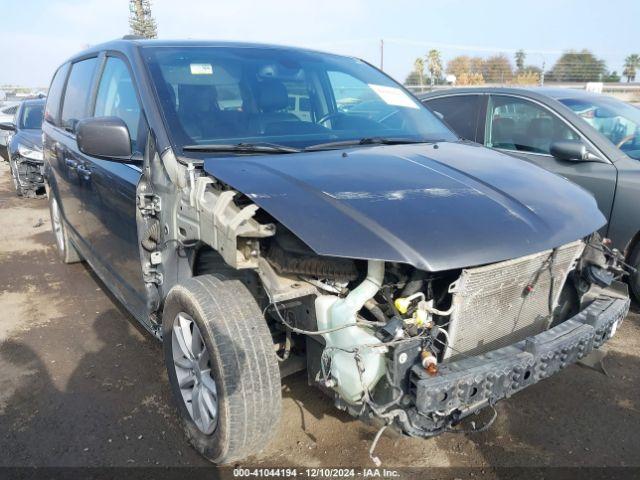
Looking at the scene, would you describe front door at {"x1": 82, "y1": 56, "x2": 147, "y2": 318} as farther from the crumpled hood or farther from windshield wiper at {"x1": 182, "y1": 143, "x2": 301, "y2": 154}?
the crumpled hood

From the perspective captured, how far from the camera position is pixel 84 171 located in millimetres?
3631

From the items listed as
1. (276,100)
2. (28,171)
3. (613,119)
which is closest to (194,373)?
(276,100)

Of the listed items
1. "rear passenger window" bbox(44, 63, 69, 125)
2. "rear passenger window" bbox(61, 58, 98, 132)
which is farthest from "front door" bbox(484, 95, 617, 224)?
"rear passenger window" bbox(44, 63, 69, 125)

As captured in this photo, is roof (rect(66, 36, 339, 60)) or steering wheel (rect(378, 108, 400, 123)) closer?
roof (rect(66, 36, 339, 60))

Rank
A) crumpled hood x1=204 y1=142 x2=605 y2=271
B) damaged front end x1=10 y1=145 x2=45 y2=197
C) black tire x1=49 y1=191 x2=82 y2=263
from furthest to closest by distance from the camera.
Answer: damaged front end x1=10 y1=145 x2=45 y2=197 < black tire x1=49 y1=191 x2=82 y2=263 < crumpled hood x1=204 y1=142 x2=605 y2=271

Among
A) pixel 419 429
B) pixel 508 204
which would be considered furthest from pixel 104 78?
pixel 419 429

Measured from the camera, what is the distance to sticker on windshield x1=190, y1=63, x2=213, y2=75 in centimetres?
287

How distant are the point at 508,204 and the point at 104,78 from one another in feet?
8.92

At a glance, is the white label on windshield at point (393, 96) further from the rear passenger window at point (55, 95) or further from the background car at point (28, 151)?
the background car at point (28, 151)

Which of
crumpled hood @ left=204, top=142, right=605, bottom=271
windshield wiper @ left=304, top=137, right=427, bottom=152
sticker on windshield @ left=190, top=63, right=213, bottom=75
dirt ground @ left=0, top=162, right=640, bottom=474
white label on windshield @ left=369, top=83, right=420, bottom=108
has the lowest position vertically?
dirt ground @ left=0, top=162, right=640, bottom=474

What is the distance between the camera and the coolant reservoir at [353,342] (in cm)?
186

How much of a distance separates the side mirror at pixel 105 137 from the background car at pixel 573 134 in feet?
8.07

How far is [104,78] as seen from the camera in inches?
135

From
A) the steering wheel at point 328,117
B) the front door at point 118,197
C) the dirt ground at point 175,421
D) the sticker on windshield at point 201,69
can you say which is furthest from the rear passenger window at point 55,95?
the steering wheel at point 328,117
